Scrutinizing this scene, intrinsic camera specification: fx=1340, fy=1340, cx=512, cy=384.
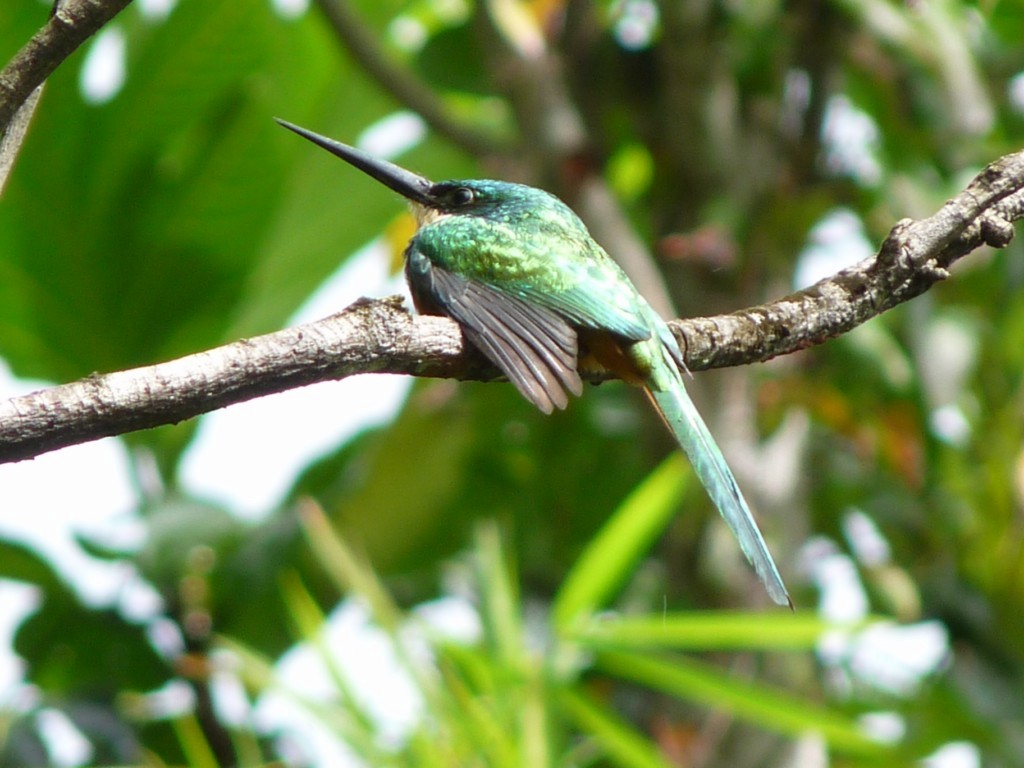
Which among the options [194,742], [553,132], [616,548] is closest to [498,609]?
[616,548]

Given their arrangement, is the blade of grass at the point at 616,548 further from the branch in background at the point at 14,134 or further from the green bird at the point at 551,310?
the branch in background at the point at 14,134

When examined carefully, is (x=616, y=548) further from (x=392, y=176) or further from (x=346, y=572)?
(x=392, y=176)

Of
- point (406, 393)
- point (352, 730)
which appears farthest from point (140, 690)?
point (352, 730)

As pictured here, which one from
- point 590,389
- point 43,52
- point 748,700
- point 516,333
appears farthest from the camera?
point 590,389

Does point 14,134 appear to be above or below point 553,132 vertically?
below

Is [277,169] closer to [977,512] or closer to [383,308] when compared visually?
[977,512]

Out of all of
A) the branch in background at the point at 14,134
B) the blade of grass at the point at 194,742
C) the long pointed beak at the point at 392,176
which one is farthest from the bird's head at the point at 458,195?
the branch in background at the point at 14,134

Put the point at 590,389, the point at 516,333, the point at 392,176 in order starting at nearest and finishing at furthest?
the point at 516,333 < the point at 392,176 < the point at 590,389
